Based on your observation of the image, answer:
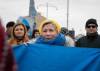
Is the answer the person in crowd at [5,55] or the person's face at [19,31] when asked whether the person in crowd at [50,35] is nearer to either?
the person's face at [19,31]

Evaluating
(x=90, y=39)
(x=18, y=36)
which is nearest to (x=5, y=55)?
(x=18, y=36)

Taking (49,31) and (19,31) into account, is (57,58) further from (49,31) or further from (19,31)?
(19,31)

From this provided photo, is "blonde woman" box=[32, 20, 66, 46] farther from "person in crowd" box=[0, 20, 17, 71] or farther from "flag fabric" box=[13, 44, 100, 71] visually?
"person in crowd" box=[0, 20, 17, 71]

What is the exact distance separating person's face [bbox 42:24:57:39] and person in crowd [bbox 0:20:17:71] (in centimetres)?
368

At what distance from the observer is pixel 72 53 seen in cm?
611

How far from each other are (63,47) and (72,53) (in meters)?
0.18

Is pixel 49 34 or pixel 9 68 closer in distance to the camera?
pixel 9 68

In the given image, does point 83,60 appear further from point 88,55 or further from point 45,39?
point 45,39

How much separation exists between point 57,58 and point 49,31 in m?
0.46

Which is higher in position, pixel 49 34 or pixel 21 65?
pixel 49 34

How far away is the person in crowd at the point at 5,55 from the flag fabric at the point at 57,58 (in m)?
3.68

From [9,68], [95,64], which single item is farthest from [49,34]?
[9,68]

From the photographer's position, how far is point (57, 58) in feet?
19.9

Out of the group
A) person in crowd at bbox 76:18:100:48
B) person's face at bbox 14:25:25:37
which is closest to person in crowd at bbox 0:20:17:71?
person's face at bbox 14:25:25:37
